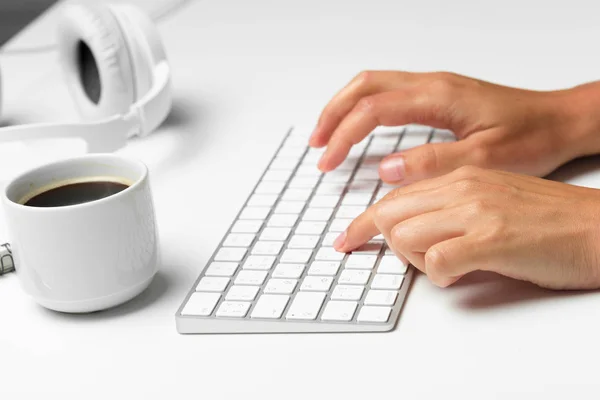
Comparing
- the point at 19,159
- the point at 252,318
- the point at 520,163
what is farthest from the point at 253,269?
the point at 19,159

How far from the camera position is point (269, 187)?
0.89m

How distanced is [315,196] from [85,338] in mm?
270

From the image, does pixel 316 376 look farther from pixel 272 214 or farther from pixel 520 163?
pixel 520 163

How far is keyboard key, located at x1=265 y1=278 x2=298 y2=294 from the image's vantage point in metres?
0.70

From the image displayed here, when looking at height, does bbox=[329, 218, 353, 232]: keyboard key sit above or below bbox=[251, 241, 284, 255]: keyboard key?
below

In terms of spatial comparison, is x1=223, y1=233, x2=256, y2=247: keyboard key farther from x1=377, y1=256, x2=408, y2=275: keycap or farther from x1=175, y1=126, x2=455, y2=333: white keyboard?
x1=377, y1=256, x2=408, y2=275: keycap

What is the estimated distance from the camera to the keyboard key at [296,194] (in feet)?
2.82

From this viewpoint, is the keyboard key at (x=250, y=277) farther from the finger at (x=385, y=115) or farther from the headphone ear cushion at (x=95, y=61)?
the headphone ear cushion at (x=95, y=61)

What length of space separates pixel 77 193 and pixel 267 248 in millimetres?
158

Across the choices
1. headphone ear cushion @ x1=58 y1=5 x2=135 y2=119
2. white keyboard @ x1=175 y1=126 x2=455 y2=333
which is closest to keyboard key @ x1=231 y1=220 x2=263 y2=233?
white keyboard @ x1=175 y1=126 x2=455 y2=333

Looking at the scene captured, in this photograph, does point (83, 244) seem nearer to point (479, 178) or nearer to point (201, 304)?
point (201, 304)

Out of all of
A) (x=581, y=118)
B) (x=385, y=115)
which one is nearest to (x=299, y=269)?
(x=385, y=115)

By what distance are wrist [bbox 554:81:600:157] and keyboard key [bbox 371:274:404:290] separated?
0.92 ft

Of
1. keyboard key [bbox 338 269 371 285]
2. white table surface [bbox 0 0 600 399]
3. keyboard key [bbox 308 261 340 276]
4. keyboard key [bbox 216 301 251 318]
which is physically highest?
keyboard key [bbox 338 269 371 285]
